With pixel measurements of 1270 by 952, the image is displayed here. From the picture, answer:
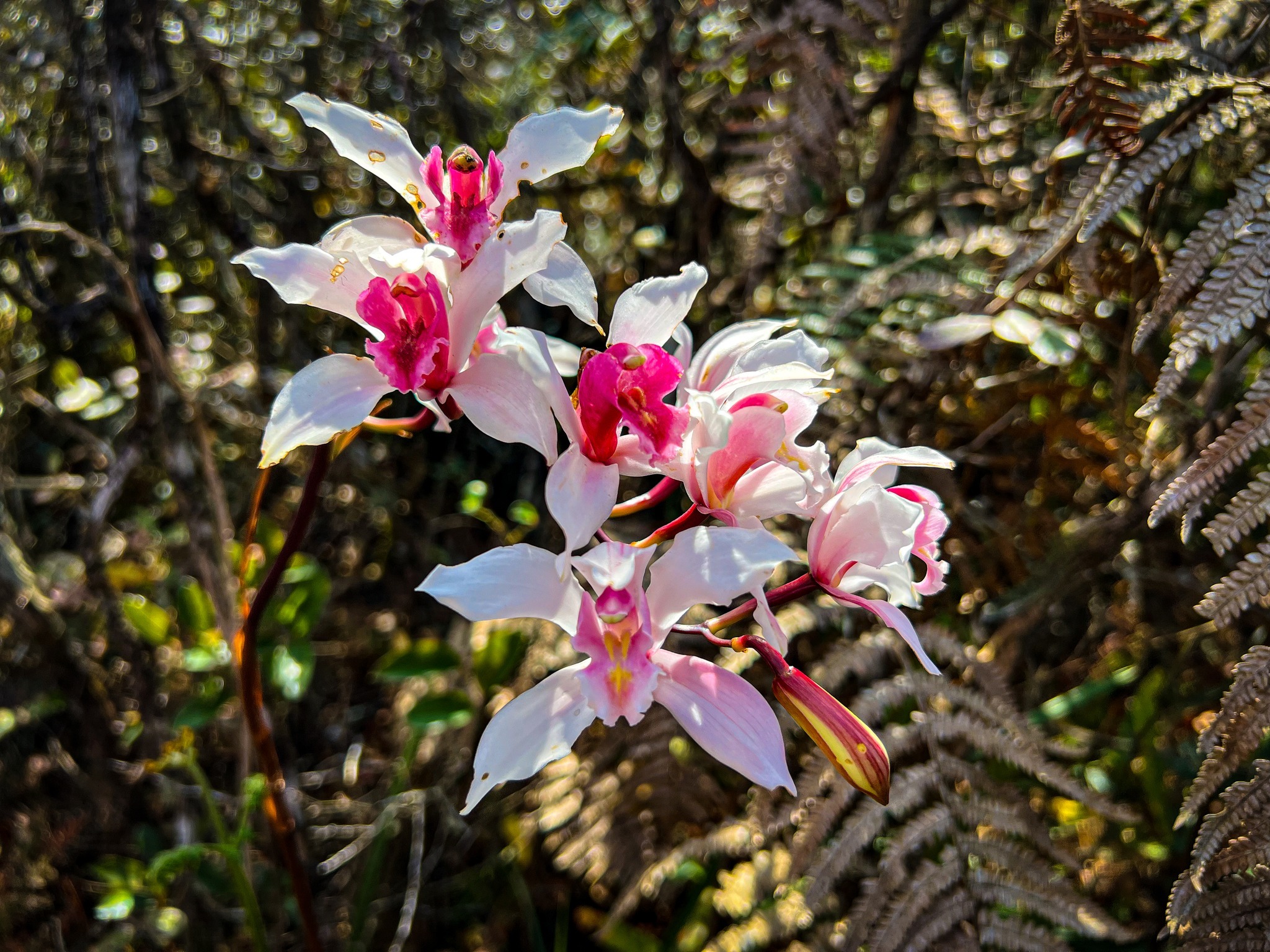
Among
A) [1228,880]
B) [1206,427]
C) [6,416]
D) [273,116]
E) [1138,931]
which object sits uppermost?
[273,116]

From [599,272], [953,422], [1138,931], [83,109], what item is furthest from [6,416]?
[1138,931]

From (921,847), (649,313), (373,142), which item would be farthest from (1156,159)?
(921,847)

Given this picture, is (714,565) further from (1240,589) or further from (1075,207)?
(1075,207)

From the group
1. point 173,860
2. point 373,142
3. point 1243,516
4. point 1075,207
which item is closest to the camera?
point 373,142

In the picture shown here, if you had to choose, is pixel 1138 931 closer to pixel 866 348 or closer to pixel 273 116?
pixel 866 348

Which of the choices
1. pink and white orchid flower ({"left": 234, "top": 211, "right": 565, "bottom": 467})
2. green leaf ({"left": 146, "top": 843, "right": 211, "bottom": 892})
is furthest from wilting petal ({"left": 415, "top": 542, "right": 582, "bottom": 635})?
green leaf ({"left": 146, "top": 843, "right": 211, "bottom": 892})

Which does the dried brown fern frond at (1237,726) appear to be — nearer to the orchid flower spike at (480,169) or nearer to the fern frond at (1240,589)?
the fern frond at (1240,589)
